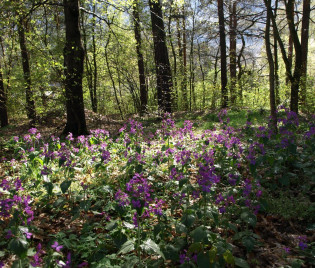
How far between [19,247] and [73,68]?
6.06 metres

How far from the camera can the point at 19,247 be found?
1760 mm

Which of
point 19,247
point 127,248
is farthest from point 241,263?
point 19,247

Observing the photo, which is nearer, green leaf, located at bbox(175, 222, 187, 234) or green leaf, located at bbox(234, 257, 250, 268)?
green leaf, located at bbox(234, 257, 250, 268)

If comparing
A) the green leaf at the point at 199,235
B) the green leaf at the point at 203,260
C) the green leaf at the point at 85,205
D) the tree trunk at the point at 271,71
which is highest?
the tree trunk at the point at 271,71

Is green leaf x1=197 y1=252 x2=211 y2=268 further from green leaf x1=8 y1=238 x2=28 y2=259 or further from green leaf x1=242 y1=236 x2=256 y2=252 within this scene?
green leaf x1=8 y1=238 x2=28 y2=259

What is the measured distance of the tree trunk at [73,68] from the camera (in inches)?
268

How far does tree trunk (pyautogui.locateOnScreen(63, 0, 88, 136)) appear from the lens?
22.3 ft

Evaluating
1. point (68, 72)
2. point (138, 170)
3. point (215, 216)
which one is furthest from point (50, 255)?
point (68, 72)

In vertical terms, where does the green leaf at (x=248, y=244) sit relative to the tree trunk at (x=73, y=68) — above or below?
below

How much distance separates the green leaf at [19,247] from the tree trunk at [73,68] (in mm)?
5550

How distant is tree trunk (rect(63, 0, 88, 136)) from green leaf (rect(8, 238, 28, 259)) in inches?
219

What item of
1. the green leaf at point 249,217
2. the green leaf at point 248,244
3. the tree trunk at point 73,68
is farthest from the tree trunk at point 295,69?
the green leaf at point 248,244

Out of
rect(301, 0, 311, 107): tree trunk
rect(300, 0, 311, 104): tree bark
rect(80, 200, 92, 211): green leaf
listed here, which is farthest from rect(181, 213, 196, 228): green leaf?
rect(301, 0, 311, 107): tree trunk

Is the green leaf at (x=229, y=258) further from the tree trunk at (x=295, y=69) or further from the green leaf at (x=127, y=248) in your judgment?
the tree trunk at (x=295, y=69)
